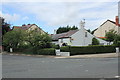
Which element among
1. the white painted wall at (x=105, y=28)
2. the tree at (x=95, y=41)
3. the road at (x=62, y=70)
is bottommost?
the road at (x=62, y=70)

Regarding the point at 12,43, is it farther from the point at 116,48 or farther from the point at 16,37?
the point at 116,48

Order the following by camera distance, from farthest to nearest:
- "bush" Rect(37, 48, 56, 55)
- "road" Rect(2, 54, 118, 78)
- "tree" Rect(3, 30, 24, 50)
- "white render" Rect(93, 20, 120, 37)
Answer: "white render" Rect(93, 20, 120, 37) → "tree" Rect(3, 30, 24, 50) → "bush" Rect(37, 48, 56, 55) → "road" Rect(2, 54, 118, 78)

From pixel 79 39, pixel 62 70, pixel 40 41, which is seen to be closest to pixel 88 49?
pixel 40 41

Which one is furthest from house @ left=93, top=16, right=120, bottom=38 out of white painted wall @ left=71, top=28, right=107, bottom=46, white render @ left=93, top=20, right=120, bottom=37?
white painted wall @ left=71, top=28, right=107, bottom=46

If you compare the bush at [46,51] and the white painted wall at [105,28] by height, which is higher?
the white painted wall at [105,28]

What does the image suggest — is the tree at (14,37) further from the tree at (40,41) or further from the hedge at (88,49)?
the hedge at (88,49)

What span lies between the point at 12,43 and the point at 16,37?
2269mm

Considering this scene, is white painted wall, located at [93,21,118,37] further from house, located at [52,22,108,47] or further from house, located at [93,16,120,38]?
house, located at [52,22,108,47]

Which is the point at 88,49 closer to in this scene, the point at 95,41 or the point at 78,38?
the point at 78,38

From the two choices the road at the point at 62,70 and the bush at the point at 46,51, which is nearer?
the road at the point at 62,70

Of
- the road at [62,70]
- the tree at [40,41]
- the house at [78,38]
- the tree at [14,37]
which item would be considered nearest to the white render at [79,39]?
the house at [78,38]

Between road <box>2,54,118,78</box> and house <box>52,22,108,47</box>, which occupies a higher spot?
house <box>52,22,108,47</box>

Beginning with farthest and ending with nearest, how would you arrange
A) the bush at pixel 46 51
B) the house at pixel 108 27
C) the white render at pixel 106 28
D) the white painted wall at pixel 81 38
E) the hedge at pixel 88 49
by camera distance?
the white render at pixel 106 28 → the house at pixel 108 27 → the white painted wall at pixel 81 38 → the hedge at pixel 88 49 → the bush at pixel 46 51

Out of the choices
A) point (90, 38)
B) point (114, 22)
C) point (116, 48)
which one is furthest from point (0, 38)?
point (114, 22)
